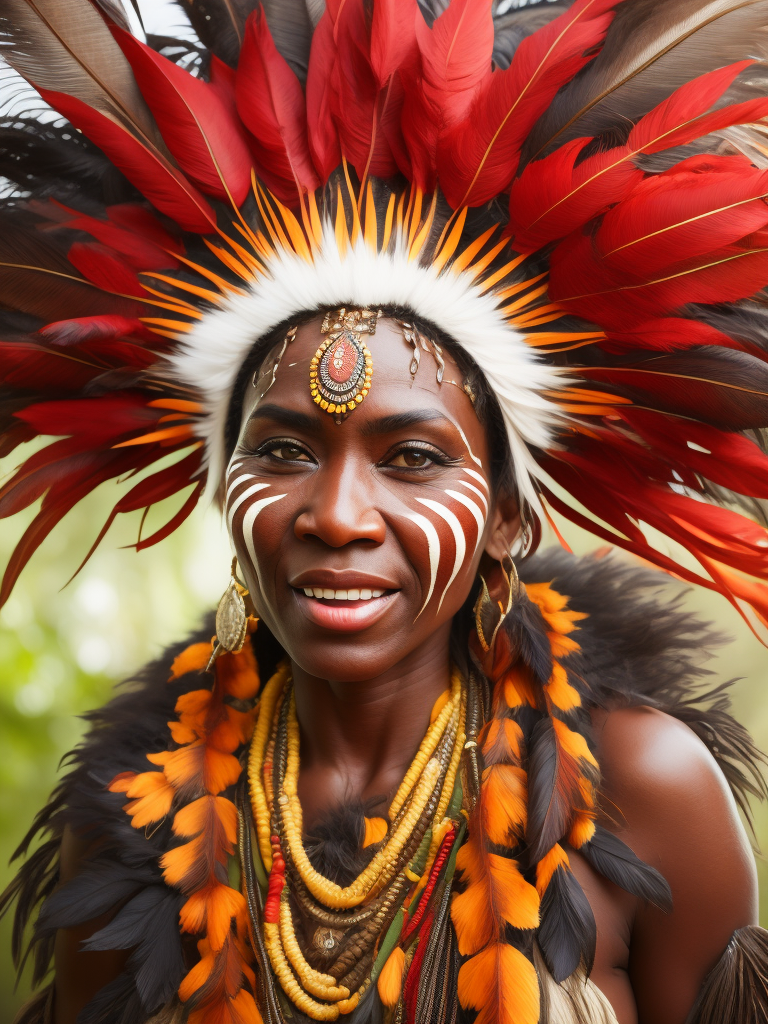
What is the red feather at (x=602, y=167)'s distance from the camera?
167 cm

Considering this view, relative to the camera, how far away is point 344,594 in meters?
1.80

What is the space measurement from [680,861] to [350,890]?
0.73 meters

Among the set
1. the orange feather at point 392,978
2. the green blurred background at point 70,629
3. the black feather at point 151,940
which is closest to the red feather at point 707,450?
the orange feather at point 392,978

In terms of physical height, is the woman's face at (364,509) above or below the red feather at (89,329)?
below

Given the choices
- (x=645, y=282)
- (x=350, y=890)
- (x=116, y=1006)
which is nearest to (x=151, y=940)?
(x=116, y=1006)

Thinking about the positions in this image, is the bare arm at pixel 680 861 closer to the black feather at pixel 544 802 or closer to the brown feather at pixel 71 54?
the black feather at pixel 544 802

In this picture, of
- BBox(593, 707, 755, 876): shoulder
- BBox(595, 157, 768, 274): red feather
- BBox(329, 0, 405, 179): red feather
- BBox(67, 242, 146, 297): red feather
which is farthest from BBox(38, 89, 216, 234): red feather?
BBox(593, 707, 755, 876): shoulder

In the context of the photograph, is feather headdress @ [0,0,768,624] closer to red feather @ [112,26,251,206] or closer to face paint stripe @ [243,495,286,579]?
red feather @ [112,26,251,206]

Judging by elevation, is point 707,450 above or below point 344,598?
above

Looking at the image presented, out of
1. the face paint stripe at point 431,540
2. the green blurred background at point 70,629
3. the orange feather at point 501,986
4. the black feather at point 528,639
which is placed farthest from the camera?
the green blurred background at point 70,629

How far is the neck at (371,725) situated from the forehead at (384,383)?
600 millimetres

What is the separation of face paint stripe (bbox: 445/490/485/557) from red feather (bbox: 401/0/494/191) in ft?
2.29

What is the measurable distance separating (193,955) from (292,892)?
261mm

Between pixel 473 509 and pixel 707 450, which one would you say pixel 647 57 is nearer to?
pixel 707 450
